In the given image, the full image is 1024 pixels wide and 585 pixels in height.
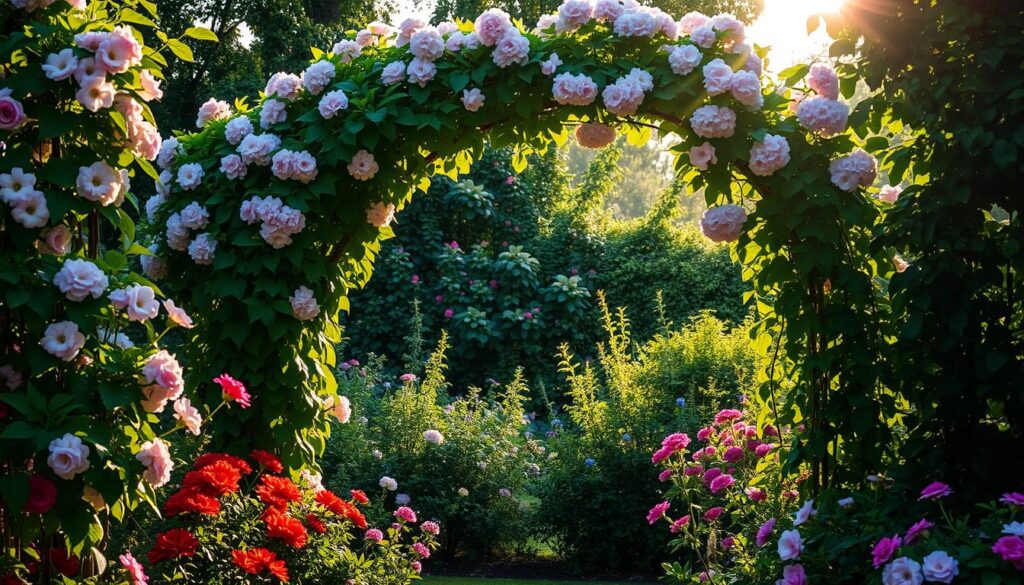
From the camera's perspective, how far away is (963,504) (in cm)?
321

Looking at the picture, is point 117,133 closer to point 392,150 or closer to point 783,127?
point 392,150

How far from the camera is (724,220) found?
3.71 meters

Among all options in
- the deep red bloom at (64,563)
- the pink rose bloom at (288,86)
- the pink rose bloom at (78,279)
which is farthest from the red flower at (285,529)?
the pink rose bloom at (288,86)

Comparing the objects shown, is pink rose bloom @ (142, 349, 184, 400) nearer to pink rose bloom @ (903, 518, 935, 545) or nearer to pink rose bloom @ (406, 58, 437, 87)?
pink rose bloom @ (406, 58, 437, 87)

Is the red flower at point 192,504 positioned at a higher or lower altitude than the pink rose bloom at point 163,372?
lower

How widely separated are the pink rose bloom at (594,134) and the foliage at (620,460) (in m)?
2.21

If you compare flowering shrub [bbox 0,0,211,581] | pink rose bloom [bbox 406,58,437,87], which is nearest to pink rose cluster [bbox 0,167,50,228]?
flowering shrub [bbox 0,0,211,581]

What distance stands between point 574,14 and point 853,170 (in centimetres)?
120

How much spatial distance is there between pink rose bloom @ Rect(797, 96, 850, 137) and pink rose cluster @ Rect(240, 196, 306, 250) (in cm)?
197

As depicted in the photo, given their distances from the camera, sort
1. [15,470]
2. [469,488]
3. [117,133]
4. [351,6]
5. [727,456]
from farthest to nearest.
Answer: [351,6]
[469,488]
[727,456]
[117,133]
[15,470]

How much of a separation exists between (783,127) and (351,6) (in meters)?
12.3

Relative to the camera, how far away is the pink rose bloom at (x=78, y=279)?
2.45 m

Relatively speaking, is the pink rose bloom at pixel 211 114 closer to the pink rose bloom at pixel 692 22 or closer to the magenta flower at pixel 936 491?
the pink rose bloom at pixel 692 22

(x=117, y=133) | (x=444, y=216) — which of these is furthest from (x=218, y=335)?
(x=444, y=216)
